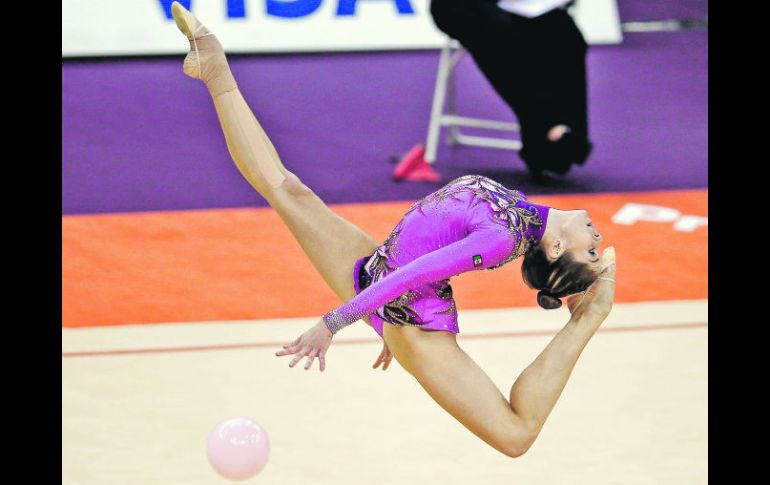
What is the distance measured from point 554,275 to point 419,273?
0.50 metres

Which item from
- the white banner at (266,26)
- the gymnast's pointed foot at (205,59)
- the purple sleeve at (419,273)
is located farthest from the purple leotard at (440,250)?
the white banner at (266,26)

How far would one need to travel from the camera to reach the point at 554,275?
3383mm

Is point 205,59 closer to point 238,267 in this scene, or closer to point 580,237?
point 580,237

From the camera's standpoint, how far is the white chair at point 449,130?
23.5 feet

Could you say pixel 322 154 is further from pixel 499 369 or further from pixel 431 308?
pixel 431 308

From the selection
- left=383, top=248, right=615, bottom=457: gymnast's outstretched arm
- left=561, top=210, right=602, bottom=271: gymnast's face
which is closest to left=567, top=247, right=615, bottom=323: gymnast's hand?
left=383, top=248, right=615, bottom=457: gymnast's outstretched arm

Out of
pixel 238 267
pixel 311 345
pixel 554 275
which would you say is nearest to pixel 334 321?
pixel 311 345

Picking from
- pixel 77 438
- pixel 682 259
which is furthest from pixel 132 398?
pixel 682 259

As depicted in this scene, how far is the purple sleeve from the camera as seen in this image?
121 inches

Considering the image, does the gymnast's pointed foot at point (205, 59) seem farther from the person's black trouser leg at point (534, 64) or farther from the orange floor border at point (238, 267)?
the person's black trouser leg at point (534, 64)

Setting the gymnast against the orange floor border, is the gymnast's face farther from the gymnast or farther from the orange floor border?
the orange floor border

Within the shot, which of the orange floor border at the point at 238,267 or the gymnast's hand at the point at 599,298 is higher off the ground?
the gymnast's hand at the point at 599,298

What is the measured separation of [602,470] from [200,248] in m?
2.83

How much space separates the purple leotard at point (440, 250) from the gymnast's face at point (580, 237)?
0.25 ft
